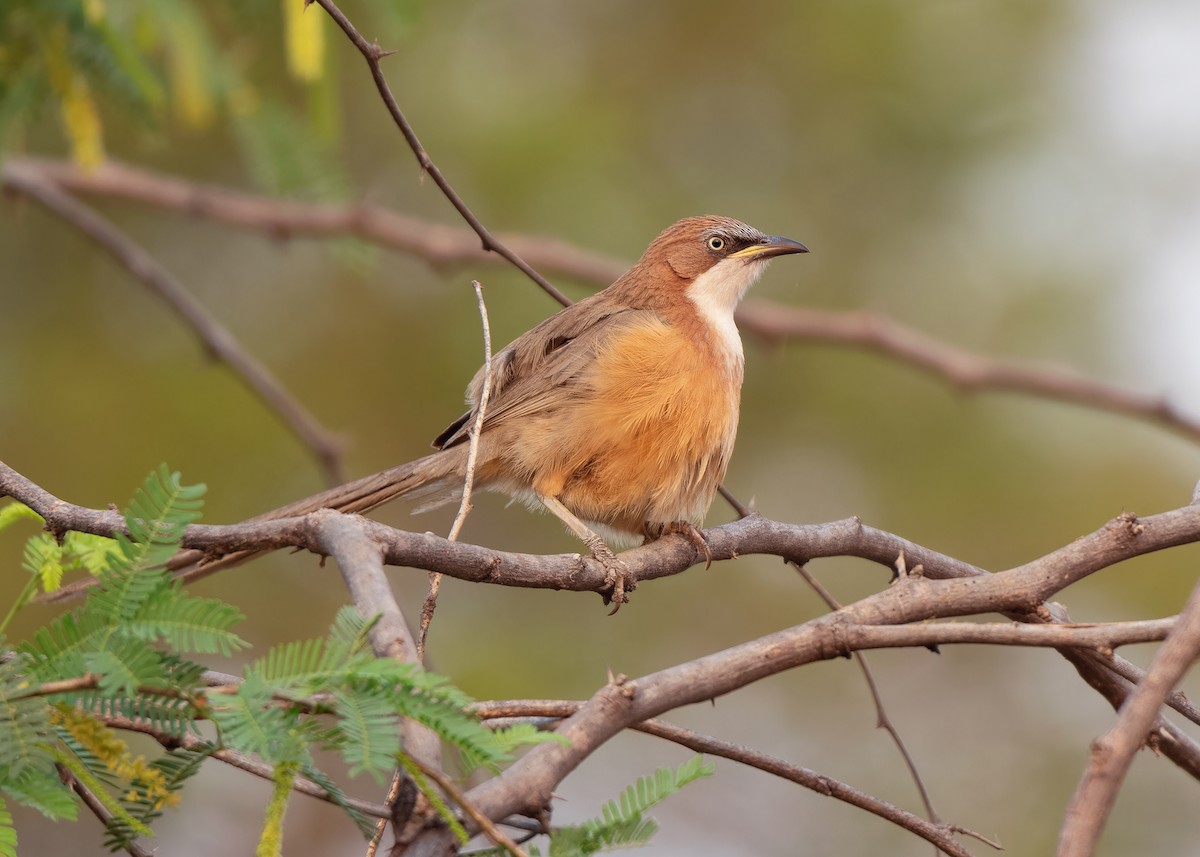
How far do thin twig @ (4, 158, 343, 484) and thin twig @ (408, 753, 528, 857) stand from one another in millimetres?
3971

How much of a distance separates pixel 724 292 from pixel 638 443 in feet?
4.21

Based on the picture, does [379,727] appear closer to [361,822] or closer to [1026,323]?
[361,822]

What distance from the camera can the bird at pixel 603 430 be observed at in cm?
496

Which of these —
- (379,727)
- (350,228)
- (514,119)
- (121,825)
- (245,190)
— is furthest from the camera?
(245,190)

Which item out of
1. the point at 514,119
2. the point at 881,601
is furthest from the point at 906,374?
the point at 881,601

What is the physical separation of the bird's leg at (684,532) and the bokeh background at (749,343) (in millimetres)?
3191

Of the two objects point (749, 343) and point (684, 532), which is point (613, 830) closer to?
point (684, 532)

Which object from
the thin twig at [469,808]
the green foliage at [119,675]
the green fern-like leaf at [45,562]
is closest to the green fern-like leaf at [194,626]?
the green foliage at [119,675]

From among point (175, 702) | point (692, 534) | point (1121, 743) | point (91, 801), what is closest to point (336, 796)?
point (175, 702)

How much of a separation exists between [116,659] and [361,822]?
506 millimetres

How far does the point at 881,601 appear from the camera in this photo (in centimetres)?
286

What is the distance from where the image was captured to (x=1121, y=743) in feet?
6.83

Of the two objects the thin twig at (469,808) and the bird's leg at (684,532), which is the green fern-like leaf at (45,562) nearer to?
the thin twig at (469,808)

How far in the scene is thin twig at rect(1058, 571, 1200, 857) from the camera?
2000mm
